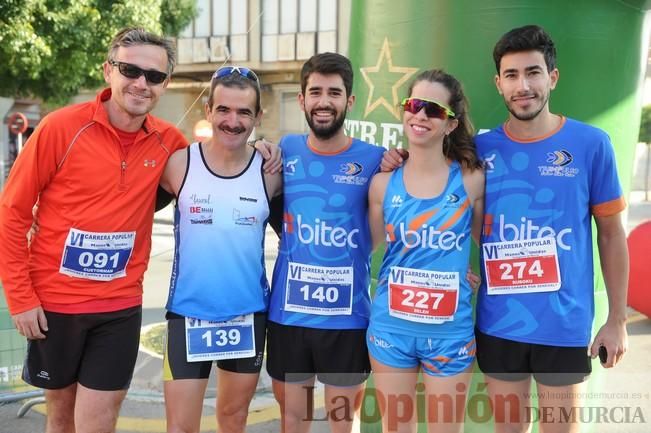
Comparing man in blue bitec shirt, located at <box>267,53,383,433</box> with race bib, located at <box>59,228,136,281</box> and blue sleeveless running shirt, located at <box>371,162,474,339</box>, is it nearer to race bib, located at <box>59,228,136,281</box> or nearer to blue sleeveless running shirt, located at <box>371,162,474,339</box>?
blue sleeveless running shirt, located at <box>371,162,474,339</box>

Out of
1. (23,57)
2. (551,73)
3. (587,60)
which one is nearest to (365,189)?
(551,73)

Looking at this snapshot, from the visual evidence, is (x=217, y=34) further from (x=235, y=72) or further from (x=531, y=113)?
(x=531, y=113)

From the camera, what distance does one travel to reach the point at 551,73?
9.00ft

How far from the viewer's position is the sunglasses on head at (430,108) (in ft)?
8.80

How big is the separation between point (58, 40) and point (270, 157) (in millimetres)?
11167

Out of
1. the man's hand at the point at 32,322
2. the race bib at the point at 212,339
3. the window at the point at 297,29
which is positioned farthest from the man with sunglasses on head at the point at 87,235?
the window at the point at 297,29

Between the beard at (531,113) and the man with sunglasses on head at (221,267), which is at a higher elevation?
the beard at (531,113)

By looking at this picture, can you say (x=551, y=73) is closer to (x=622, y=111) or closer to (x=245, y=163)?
(x=622, y=111)

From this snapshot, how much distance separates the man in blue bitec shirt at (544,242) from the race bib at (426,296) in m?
0.22

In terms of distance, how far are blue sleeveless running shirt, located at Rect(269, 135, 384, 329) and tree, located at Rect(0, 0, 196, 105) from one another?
10.4 m

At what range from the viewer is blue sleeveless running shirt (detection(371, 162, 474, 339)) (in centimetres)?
265

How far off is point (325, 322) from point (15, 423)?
7.65 ft

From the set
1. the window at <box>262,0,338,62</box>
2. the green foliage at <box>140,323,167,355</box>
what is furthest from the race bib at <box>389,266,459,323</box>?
the window at <box>262,0,338,62</box>

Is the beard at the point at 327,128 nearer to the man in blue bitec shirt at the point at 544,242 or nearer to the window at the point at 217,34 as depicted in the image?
the man in blue bitec shirt at the point at 544,242
